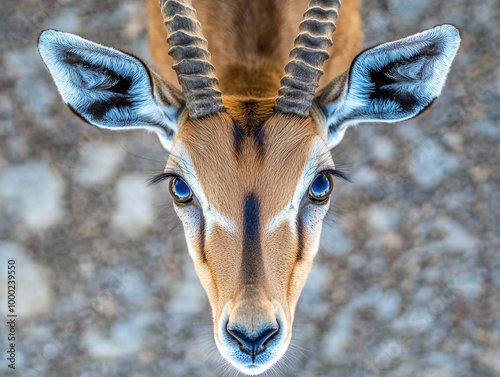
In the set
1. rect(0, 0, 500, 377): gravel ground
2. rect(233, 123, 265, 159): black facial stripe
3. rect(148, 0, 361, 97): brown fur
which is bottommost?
rect(0, 0, 500, 377): gravel ground

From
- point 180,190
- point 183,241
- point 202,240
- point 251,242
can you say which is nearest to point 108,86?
point 180,190

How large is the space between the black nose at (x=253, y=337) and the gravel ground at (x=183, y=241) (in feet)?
11.1

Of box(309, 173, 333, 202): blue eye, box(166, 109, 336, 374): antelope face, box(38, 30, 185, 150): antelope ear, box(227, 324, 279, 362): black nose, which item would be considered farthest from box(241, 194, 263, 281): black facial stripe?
box(38, 30, 185, 150): antelope ear

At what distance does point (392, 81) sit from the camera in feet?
10.9

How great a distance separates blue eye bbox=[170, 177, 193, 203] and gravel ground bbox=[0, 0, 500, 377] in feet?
9.10

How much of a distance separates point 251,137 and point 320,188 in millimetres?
602

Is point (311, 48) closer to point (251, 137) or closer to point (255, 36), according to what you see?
point (251, 137)

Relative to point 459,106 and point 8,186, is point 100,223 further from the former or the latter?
point 459,106

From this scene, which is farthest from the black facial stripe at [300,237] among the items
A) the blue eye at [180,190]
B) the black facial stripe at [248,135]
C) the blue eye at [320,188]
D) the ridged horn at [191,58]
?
the ridged horn at [191,58]

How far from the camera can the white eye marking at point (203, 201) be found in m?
3.05

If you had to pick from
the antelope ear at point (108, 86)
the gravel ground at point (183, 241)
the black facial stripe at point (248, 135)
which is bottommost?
the gravel ground at point (183, 241)

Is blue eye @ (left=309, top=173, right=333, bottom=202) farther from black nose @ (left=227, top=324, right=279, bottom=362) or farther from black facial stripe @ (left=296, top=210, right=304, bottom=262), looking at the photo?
black nose @ (left=227, top=324, right=279, bottom=362)

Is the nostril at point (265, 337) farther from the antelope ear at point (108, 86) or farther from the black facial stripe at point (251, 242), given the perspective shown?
the antelope ear at point (108, 86)

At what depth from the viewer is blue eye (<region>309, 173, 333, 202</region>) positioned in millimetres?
3282
